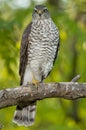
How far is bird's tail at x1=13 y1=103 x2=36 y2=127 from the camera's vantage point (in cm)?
701

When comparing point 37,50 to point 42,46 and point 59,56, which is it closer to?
point 42,46

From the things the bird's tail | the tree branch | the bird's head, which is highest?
the bird's head

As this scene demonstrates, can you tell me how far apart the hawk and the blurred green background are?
25 cm

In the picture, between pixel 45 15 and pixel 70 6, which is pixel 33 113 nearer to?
pixel 45 15

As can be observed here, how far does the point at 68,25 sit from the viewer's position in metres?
7.18

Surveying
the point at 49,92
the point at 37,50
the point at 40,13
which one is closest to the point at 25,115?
the point at 37,50

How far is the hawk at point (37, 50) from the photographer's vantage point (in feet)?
22.4

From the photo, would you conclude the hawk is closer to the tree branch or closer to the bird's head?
the bird's head

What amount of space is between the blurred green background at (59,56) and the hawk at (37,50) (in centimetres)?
25

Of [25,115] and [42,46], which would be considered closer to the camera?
[42,46]

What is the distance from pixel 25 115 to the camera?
23.4ft

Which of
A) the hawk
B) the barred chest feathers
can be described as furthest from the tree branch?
the barred chest feathers

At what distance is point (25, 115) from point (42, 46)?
0.98 m

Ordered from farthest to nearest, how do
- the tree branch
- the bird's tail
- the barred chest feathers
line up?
the bird's tail, the barred chest feathers, the tree branch
